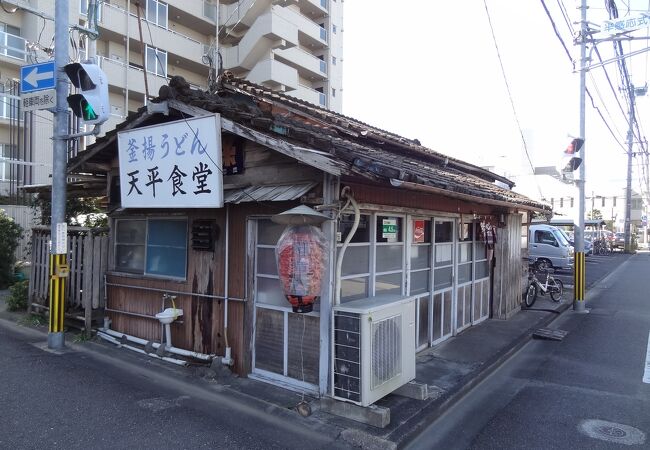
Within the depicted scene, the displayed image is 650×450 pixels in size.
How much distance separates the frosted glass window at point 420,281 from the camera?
721 cm

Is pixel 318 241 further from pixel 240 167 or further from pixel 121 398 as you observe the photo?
pixel 121 398

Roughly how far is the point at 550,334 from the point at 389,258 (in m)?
4.89

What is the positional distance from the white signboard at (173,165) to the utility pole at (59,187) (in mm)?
1189

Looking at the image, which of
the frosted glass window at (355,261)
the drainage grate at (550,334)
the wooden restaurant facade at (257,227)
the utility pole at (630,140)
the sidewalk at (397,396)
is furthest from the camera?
the utility pole at (630,140)

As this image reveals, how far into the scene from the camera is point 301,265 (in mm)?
4719

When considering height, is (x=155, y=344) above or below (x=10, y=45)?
below

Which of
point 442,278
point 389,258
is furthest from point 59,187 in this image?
point 442,278

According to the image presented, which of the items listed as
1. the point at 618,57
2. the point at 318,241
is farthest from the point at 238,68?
the point at 318,241

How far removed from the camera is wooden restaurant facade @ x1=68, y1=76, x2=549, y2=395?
17.2 ft

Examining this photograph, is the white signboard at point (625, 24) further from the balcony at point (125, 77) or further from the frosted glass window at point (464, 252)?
the balcony at point (125, 77)

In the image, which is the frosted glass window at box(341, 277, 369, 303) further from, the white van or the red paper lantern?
the white van

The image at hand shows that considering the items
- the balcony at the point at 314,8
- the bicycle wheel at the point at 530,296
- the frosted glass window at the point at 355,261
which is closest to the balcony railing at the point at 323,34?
the balcony at the point at 314,8

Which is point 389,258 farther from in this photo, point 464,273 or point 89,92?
point 89,92

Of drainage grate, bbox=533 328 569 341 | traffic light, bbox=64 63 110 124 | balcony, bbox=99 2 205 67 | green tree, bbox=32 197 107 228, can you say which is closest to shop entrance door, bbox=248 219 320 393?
traffic light, bbox=64 63 110 124
